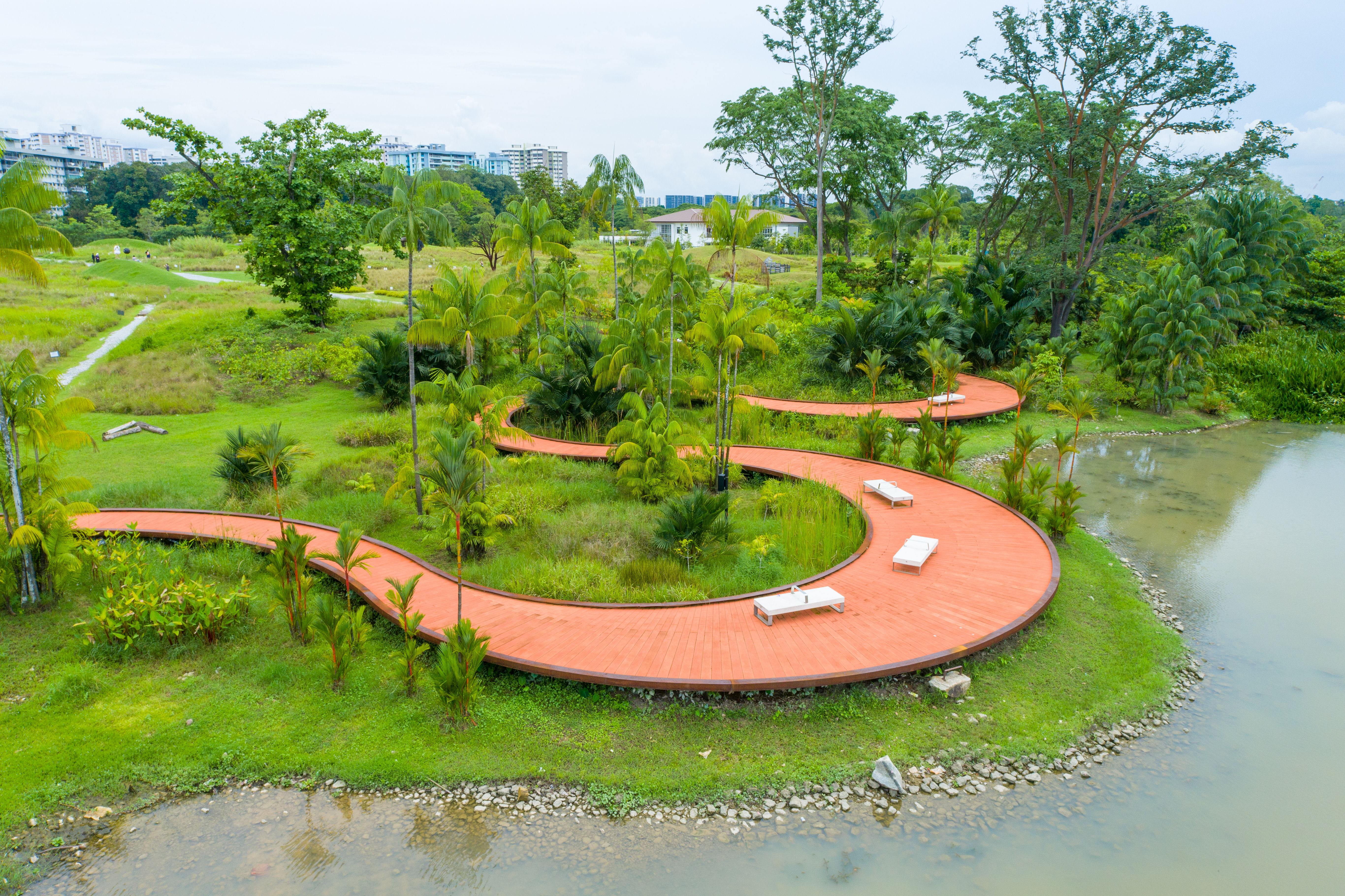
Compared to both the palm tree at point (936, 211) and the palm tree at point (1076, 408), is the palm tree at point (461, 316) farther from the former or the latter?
the palm tree at point (936, 211)

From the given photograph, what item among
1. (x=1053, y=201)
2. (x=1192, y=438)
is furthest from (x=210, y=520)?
(x=1053, y=201)

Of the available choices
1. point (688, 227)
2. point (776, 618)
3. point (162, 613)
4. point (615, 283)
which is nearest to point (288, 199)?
point (615, 283)

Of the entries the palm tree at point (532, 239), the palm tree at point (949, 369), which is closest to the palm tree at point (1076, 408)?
the palm tree at point (949, 369)

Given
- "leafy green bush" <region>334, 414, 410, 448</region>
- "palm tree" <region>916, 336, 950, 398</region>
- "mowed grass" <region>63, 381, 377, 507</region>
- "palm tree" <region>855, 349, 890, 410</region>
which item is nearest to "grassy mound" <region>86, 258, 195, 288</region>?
"mowed grass" <region>63, 381, 377, 507</region>

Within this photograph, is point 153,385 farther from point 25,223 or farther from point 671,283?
point 671,283

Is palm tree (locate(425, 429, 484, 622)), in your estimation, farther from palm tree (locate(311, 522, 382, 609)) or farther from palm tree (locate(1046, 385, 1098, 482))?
palm tree (locate(1046, 385, 1098, 482))

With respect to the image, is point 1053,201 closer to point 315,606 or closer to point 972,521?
point 972,521
